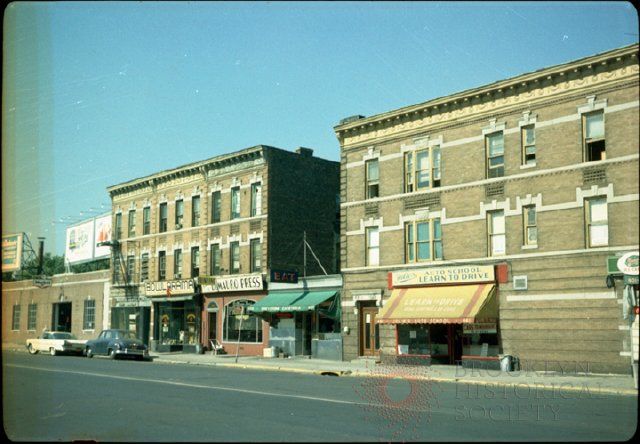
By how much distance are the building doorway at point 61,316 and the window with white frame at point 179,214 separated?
58.7 ft

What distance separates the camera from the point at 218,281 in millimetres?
40625

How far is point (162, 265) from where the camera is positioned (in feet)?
152

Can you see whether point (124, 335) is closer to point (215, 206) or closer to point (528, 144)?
point (215, 206)

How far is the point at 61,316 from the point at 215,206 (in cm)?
2387

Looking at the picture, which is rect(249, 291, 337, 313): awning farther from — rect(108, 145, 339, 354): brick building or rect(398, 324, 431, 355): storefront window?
rect(398, 324, 431, 355): storefront window

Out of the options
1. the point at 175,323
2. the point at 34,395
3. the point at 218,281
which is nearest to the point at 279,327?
the point at 218,281

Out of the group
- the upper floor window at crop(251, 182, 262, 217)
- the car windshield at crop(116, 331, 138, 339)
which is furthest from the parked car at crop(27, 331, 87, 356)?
the upper floor window at crop(251, 182, 262, 217)

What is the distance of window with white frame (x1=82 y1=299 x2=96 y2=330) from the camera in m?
53.2

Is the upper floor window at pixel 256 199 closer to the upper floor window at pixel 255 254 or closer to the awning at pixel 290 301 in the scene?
the upper floor window at pixel 255 254

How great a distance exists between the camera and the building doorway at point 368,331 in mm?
32406

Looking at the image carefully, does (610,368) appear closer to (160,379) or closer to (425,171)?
(425,171)

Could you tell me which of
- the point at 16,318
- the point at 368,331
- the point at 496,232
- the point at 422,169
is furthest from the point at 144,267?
the point at 496,232

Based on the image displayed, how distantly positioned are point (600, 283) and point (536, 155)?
562 centimetres

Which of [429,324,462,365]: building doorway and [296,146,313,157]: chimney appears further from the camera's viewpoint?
[296,146,313,157]: chimney
